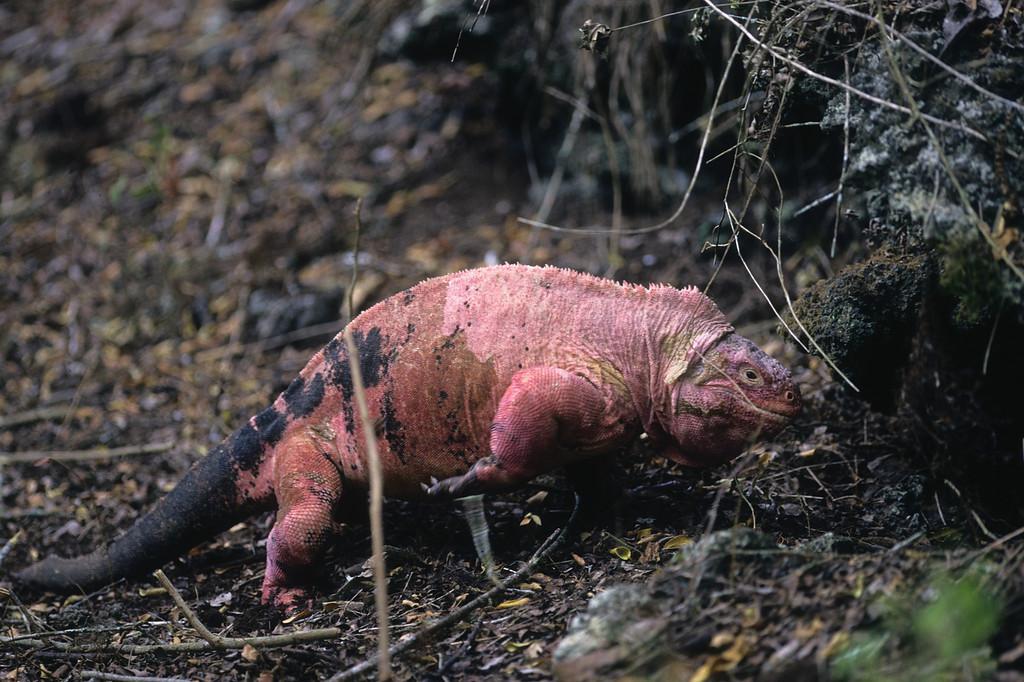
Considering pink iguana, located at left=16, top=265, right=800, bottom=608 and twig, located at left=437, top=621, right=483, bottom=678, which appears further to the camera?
pink iguana, located at left=16, top=265, right=800, bottom=608

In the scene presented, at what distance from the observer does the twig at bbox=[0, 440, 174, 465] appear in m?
6.40

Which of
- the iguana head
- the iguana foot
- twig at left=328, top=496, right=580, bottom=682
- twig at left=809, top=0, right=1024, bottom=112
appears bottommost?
the iguana foot

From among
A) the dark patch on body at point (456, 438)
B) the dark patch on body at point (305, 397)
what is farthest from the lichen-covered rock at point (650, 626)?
the dark patch on body at point (305, 397)

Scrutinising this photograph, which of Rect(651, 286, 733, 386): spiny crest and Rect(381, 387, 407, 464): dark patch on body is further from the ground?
Rect(651, 286, 733, 386): spiny crest

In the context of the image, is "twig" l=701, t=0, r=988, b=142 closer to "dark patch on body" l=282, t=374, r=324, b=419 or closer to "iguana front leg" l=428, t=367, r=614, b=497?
"iguana front leg" l=428, t=367, r=614, b=497

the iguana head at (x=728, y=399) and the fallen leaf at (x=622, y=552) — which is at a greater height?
the iguana head at (x=728, y=399)

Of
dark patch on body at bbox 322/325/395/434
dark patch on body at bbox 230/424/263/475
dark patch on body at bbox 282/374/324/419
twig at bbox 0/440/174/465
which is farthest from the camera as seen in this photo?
twig at bbox 0/440/174/465

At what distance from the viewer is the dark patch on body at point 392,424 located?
14.7 ft

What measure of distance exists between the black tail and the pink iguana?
1cm

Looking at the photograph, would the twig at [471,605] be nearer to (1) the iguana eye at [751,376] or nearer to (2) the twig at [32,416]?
(1) the iguana eye at [751,376]

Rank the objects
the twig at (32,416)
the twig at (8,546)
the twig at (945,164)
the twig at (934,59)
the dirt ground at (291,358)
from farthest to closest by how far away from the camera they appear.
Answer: the twig at (32,416), the twig at (8,546), the dirt ground at (291,358), the twig at (934,59), the twig at (945,164)

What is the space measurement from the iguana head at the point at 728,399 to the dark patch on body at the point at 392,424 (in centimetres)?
124

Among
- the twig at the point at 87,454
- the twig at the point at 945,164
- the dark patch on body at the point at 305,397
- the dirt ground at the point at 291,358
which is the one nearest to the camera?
the twig at the point at 945,164

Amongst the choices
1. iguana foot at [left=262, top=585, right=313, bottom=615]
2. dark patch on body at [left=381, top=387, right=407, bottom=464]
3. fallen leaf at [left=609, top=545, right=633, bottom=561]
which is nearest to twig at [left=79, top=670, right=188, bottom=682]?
iguana foot at [left=262, top=585, right=313, bottom=615]
